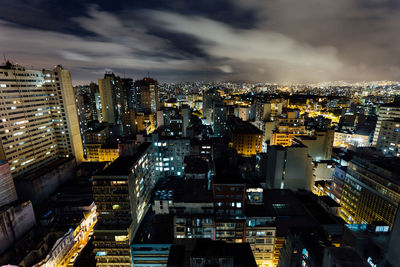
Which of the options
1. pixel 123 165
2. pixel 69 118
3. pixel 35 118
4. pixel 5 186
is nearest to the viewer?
pixel 123 165

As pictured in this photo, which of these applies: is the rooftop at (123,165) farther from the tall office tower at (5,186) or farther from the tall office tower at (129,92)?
the tall office tower at (129,92)

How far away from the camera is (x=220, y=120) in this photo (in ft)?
468

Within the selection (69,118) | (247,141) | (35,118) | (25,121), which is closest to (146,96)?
(69,118)

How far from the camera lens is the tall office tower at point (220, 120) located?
13941 cm

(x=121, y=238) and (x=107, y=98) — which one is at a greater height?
(x=107, y=98)

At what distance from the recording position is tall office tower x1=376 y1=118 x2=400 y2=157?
86.9 m

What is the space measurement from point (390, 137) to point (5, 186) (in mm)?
154479

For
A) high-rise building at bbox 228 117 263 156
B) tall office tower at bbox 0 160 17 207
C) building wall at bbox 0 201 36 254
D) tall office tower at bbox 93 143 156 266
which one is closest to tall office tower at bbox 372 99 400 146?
high-rise building at bbox 228 117 263 156

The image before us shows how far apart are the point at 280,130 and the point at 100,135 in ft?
334

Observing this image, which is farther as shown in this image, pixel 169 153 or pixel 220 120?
pixel 220 120

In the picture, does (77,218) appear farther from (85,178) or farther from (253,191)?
(253,191)

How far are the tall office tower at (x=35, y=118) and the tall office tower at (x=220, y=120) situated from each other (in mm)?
87302

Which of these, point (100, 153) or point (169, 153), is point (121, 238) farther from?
point (100, 153)

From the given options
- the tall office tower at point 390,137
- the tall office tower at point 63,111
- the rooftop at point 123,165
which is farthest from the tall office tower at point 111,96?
the tall office tower at point 390,137
